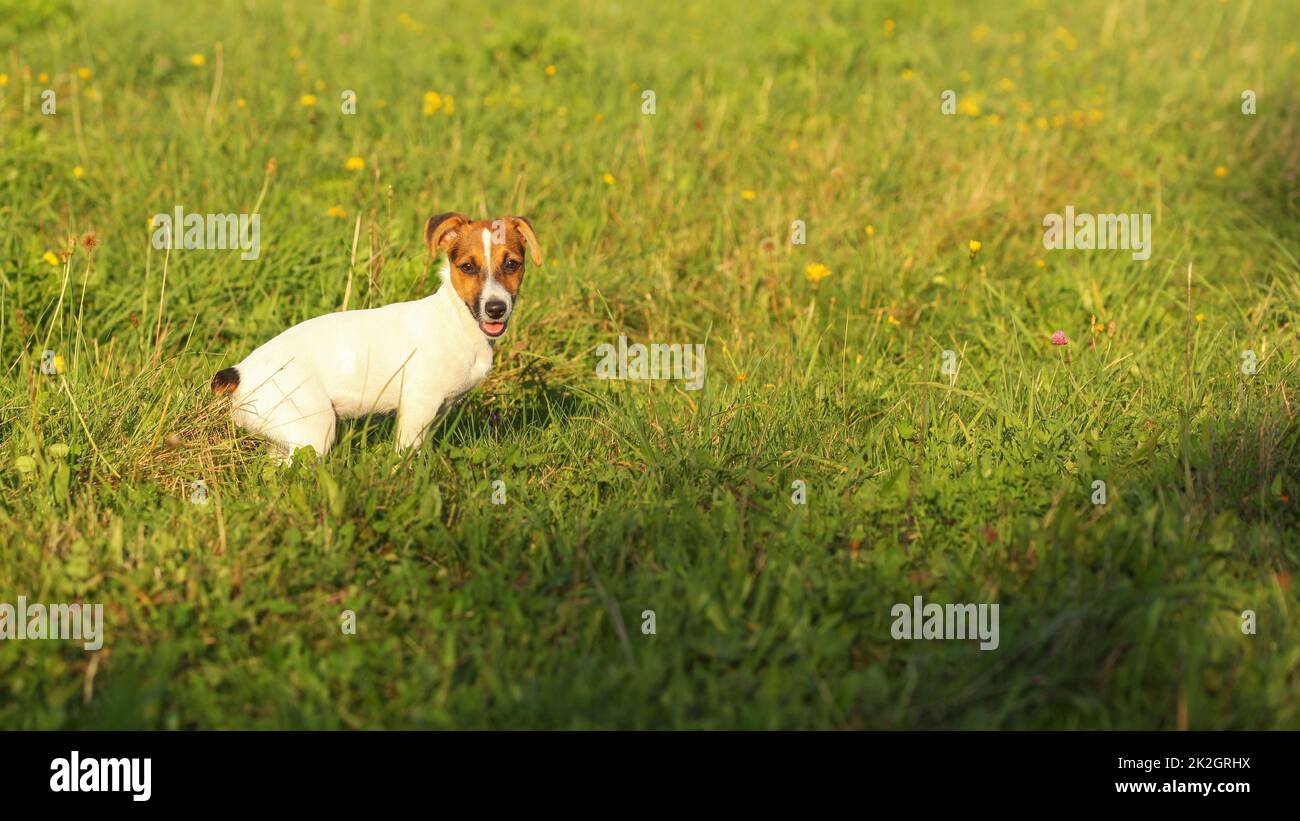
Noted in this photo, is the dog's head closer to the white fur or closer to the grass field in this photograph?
the white fur

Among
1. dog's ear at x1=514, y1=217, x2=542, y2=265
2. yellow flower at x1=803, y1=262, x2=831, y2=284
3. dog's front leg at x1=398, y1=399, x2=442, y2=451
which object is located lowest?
dog's front leg at x1=398, y1=399, x2=442, y2=451

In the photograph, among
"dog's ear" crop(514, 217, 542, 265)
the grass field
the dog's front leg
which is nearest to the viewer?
the grass field

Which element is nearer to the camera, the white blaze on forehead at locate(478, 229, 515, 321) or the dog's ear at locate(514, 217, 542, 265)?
the white blaze on forehead at locate(478, 229, 515, 321)

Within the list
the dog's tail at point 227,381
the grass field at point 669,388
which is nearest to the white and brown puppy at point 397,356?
the dog's tail at point 227,381

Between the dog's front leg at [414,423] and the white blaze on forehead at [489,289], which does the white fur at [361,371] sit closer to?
the dog's front leg at [414,423]

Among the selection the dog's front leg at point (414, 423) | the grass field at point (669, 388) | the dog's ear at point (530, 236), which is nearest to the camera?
the grass field at point (669, 388)

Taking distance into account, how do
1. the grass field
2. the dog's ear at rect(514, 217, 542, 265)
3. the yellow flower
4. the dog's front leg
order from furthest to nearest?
the yellow flower < the dog's ear at rect(514, 217, 542, 265) < the dog's front leg < the grass field

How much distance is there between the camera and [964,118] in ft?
28.4

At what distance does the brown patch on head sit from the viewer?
488cm

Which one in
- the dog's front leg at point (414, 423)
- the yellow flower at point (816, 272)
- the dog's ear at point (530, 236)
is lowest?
the dog's front leg at point (414, 423)

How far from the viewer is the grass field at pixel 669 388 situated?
367cm

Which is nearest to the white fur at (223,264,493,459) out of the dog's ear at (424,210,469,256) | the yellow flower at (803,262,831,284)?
the dog's ear at (424,210,469,256)
